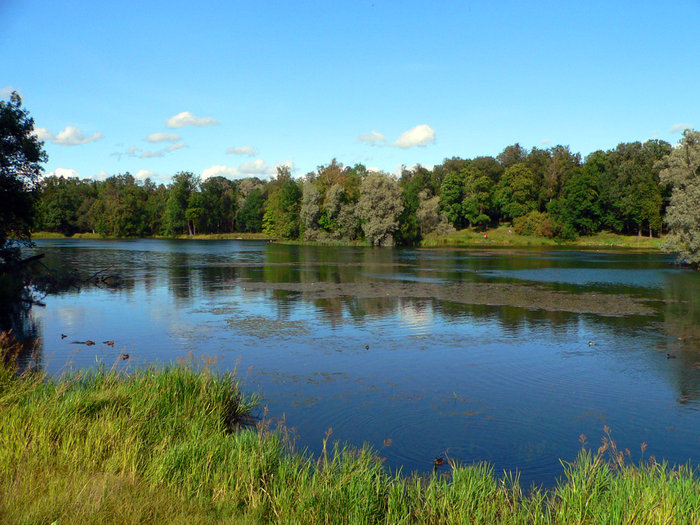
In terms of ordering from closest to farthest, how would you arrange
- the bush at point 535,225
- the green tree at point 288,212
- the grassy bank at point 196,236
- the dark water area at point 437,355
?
the dark water area at point 437,355 → the bush at point 535,225 → the green tree at point 288,212 → the grassy bank at point 196,236

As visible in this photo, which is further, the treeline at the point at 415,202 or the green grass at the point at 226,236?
the green grass at the point at 226,236

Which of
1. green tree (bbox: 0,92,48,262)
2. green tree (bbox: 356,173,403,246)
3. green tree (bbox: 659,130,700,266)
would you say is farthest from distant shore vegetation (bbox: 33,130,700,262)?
green tree (bbox: 0,92,48,262)

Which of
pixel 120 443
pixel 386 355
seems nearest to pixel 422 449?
pixel 120 443

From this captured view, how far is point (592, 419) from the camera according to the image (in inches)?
455

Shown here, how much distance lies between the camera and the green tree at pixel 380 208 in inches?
3730

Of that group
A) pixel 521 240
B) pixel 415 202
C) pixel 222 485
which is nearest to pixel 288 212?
pixel 415 202

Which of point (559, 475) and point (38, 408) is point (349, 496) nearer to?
point (559, 475)

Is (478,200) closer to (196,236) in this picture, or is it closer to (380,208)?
(380,208)

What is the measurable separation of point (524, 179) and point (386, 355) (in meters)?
99.9

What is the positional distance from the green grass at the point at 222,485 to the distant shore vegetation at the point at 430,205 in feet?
256

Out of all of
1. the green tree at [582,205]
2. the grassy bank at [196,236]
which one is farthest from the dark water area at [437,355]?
the grassy bank at [196,236]

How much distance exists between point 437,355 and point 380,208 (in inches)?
3096

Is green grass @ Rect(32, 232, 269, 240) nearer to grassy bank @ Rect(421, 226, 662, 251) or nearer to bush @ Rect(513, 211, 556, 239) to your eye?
grassy bank @ Rect(421, 226, 662, 251)

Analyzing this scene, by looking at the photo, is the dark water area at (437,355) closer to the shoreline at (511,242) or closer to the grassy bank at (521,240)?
the shoreline at (511,242)
